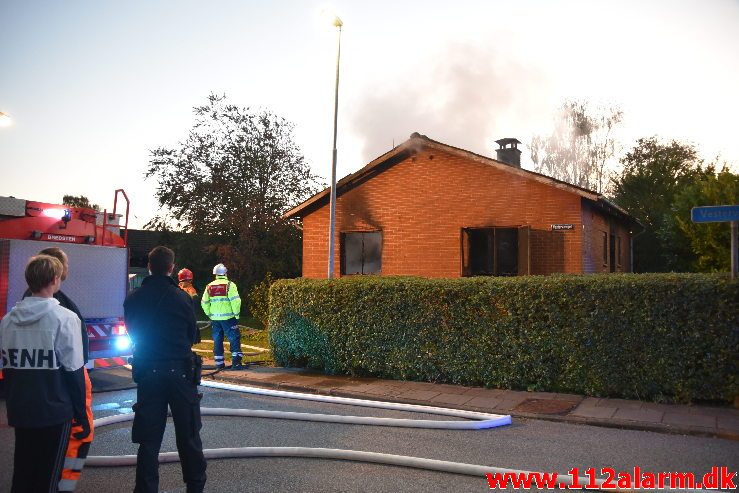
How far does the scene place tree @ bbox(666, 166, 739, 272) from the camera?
22641 mm

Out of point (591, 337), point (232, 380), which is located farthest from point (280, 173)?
point (591, 337)

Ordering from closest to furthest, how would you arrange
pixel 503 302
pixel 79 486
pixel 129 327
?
pixel 129 327, pixel 79 486, pixel 503 302

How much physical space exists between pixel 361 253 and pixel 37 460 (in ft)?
49.9

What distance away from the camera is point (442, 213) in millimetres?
17281

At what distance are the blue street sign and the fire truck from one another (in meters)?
8.59

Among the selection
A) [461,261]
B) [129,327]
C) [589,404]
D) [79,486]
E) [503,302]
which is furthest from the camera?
[461,261]

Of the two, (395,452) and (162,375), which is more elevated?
(162,375)

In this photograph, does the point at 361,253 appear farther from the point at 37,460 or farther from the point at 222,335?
the point at 37,460

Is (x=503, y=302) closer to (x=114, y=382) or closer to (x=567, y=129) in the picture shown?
(x=114, y=382)

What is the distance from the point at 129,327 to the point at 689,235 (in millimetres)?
25086

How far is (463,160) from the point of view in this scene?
17.2m

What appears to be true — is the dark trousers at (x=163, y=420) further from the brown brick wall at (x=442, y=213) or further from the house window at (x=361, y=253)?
the house window at (x=361, y=253)

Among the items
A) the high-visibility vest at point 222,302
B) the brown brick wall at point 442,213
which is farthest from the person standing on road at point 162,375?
the brown brick wall at point 442,213

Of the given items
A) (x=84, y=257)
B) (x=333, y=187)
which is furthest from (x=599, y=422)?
(x=333, y=187)
